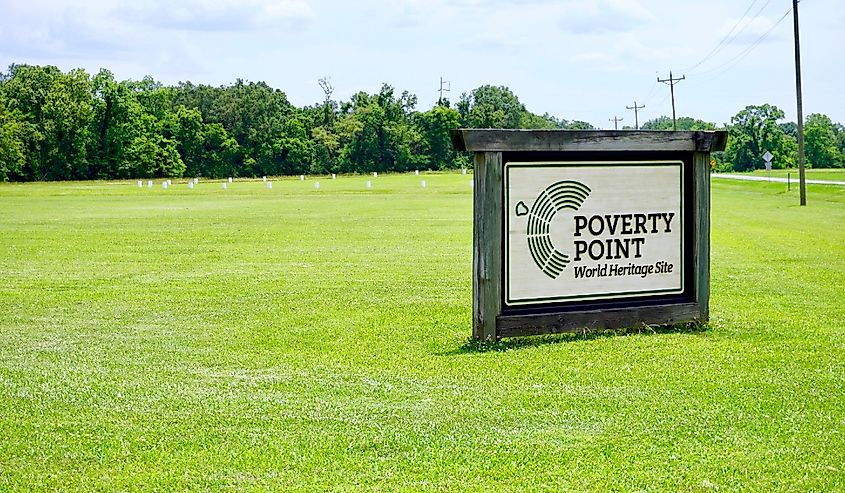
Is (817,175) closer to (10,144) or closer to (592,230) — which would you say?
(10,144)

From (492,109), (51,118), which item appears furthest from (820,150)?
(51,118)

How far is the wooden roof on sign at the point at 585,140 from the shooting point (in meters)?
8.20

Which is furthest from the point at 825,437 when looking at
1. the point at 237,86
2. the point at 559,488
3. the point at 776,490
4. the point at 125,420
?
the point at 237,86

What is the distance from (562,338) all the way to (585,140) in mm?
1658

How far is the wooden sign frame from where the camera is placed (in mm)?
8289

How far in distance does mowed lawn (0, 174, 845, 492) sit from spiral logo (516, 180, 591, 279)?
0.64 metres

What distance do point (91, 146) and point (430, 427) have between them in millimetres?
95298

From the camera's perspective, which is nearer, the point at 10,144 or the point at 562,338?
the point at 562,338

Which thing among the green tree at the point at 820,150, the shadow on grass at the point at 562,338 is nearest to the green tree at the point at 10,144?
the shadow on grass at the point at 562,338

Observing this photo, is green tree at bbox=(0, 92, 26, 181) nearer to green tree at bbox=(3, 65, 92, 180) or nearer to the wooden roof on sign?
green tree at bbox=(3, 65, 92, 180)

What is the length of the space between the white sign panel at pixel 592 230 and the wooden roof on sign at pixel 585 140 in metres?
0.15

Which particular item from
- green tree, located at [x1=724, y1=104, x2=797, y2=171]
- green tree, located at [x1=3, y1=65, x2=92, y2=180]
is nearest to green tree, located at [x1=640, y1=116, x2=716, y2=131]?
green tree, located at [x1=724, y1=104, x2=797, y2=171]

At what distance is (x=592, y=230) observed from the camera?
28.8 ft

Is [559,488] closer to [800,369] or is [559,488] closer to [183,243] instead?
[800,369]
